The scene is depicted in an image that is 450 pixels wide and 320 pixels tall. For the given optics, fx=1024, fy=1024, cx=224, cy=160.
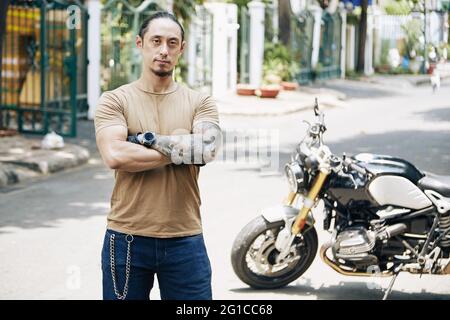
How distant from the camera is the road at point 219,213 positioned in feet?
22.6

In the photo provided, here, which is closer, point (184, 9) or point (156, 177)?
point (156, 177)

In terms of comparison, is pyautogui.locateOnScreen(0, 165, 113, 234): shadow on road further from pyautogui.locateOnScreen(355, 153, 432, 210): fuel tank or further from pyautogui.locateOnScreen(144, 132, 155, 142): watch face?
pyautogui.locateOnScreen(144, 132, 155, 142): watch face

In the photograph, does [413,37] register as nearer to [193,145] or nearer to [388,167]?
[388,167]

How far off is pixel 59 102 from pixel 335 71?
58.4 feet

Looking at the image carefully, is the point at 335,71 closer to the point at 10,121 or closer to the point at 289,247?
the point at 10,121

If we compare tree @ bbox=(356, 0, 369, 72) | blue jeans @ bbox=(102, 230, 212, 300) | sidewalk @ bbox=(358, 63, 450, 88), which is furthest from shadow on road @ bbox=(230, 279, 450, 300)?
tree @ bbox=(356, 0, 369, 72)

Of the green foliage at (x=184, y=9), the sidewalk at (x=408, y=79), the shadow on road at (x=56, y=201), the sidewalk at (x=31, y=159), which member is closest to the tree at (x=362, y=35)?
the sidewalk at (x=408, y=79)

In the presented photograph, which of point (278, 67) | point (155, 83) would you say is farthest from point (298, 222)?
point (278, 67)

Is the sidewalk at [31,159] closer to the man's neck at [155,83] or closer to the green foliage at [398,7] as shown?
the man's neck at [155,83]

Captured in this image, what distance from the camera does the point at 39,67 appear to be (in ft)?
51.8

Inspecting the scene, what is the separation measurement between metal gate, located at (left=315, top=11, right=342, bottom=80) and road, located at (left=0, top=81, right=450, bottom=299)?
488 inches

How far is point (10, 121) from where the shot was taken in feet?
52.3

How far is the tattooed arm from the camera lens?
406 centimetres

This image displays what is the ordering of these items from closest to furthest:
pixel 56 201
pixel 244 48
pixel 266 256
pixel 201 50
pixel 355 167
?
pixel 355 167
pixel 266 256
pixel 56 201
pixel 201 50
pixel 244 48
